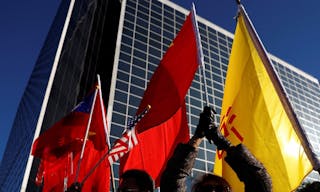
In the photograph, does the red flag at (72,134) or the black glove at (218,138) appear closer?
the black glove at (218,138)

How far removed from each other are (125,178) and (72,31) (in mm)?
53772

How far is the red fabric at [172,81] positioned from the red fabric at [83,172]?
2.01 m

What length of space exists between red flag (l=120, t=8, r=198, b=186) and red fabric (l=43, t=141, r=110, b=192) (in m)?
1.26

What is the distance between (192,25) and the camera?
239 inches

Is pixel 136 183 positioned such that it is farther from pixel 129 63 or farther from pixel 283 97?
pixel 129 63

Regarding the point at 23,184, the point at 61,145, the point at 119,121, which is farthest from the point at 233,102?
the point at 23,184

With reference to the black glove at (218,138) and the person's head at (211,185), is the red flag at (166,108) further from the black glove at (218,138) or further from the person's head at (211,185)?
the person's head at (211,185)

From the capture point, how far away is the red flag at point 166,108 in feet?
19.0

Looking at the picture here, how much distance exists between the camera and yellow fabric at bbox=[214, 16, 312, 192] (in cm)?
407

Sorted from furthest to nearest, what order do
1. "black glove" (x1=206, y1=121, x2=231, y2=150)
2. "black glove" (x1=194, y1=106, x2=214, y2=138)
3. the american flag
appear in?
the american flag < "black glove" (x1=194, y1=106, x2=214, y2=138) < "black glove" (x1=206, y1=121, x2=231, y2=150)

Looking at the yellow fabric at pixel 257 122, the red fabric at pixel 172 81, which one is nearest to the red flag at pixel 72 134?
the red fabric at pixel 172 81

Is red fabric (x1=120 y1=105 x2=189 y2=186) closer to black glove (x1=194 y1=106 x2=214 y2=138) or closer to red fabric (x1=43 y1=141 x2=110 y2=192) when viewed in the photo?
red fabric (x1=43 y1=141 x2=110 y2=192)

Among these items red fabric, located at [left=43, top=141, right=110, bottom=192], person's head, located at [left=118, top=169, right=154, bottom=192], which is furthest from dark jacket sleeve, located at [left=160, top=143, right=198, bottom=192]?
red fabric, located at [left=43, top=141, right=110, bottom=192]

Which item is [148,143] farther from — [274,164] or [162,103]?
[274,164]
